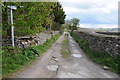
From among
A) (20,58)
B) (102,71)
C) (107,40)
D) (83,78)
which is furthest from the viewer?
(107,40)

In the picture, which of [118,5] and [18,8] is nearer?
[18,8]

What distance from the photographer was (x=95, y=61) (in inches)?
207

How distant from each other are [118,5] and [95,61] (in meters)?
5.03

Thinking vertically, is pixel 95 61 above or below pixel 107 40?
below

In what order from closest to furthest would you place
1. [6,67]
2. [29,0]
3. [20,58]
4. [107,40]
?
[6,67], [20,58], [29,0], [107,40]

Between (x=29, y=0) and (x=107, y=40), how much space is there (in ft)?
15.7

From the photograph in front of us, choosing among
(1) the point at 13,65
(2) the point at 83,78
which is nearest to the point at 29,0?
(1) the point at 13,65

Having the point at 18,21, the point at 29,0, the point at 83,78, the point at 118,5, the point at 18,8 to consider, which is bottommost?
the point at 83,78

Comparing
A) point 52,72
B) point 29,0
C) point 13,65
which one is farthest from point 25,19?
point 52,72

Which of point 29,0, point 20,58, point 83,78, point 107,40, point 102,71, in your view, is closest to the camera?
point 83,78

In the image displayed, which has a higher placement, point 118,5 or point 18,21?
point 118,5

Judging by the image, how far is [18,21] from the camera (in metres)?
5.34

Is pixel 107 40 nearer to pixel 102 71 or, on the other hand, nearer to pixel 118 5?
pixel 102 71

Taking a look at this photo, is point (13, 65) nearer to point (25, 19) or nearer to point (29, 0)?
point (25, 19)
